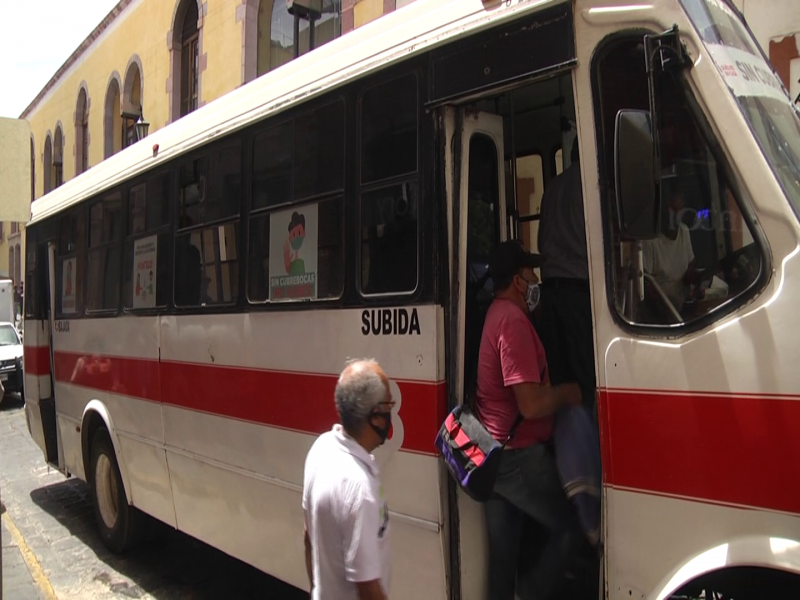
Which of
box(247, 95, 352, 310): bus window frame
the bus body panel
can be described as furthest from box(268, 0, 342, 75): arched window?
the bus body panel

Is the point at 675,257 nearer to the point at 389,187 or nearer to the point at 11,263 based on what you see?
Result: the point at 389,187

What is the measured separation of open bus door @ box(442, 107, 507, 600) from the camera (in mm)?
3057

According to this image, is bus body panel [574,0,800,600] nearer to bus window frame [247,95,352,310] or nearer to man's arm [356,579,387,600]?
man's arm [356,579,387,600]

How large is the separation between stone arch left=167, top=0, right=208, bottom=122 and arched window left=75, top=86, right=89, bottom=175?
8855 mm

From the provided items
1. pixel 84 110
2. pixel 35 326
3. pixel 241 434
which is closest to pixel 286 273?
pixel 241 434

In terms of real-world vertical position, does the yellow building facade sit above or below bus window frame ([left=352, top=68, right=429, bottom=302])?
above

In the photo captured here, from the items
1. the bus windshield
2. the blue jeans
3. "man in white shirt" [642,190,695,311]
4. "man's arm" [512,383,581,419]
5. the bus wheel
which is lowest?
the bus wheel

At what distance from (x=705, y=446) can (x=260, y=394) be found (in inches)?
102

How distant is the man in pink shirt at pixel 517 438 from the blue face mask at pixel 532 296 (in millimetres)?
48

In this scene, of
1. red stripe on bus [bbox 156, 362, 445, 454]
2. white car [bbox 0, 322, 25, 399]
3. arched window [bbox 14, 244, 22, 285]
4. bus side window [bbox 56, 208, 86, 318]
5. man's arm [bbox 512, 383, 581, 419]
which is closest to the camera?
man's arm [bbox 512, 383, 581, 419]

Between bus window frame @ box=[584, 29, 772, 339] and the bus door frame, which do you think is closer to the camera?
bus window frame @ box=[584, 29, 772, 339]

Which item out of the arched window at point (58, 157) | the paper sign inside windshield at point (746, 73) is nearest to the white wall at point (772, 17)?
the paper sign inside windshield at point (746, 73)

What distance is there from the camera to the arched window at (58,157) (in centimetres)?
2764

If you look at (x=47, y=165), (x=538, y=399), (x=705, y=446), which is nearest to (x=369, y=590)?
(x=538, y=399)
